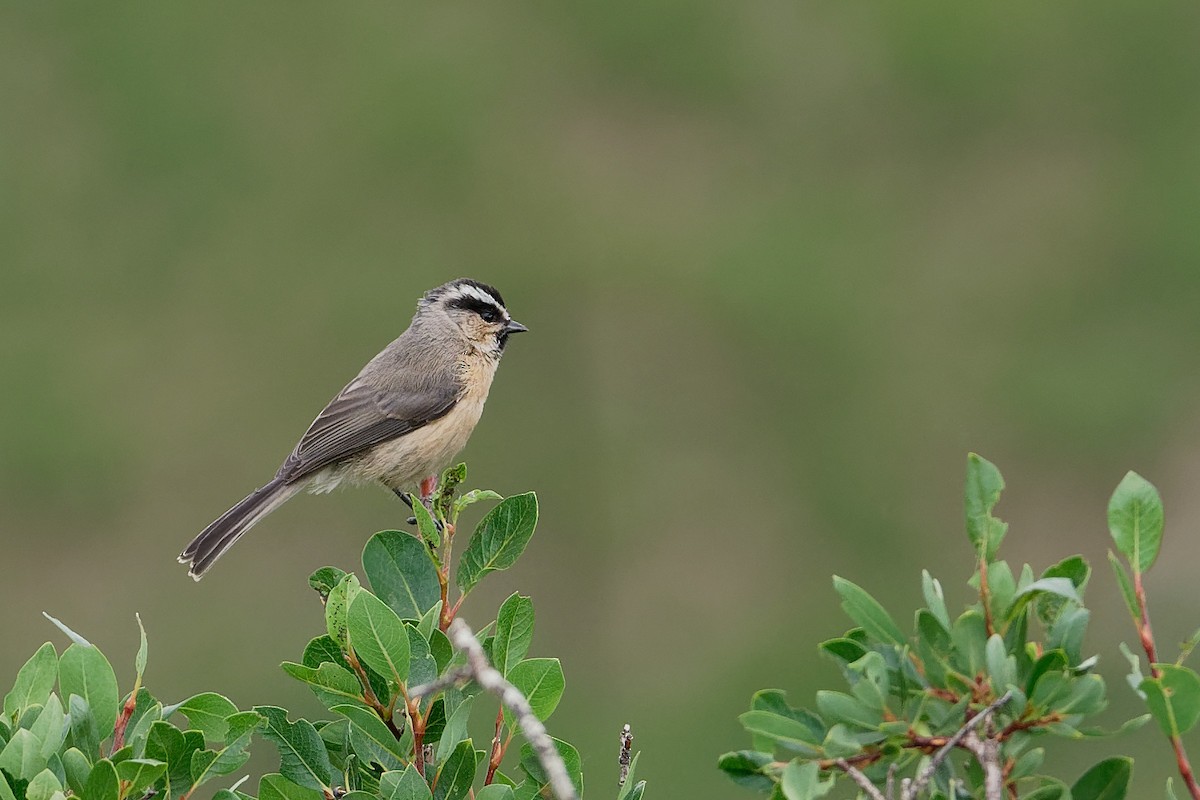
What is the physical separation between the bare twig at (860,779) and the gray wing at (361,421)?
4.28 metres

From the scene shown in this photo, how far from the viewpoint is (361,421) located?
253 inches

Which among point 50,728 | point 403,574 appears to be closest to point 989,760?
point 403,574

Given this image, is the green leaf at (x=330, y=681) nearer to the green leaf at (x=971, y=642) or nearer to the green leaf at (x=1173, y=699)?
the green leaf at (x=971, y=642)

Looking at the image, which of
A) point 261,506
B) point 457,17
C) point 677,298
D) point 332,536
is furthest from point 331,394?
point 261,506

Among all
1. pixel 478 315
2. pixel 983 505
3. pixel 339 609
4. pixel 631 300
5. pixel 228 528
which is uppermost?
pixel 631 300

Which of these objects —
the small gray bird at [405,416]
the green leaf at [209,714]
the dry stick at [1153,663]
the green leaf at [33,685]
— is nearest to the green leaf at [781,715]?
the dry stick at [1153,663]

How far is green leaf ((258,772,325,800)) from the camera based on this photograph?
2.75m

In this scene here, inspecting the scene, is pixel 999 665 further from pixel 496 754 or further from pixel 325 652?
pixel 325 652

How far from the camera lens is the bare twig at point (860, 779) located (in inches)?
80.6

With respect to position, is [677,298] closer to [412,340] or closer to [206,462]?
[206,462]

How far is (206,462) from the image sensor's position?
1041cm

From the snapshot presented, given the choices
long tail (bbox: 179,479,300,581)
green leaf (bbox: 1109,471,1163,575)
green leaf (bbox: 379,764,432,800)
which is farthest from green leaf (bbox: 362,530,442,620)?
long tail (bbox: 179,479,300,581)

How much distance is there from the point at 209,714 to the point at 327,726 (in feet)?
0.84

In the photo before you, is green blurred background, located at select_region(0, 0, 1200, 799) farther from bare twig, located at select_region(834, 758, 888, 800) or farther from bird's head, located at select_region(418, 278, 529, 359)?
bare twig, located at select_region(834, 758, 888, 800)
